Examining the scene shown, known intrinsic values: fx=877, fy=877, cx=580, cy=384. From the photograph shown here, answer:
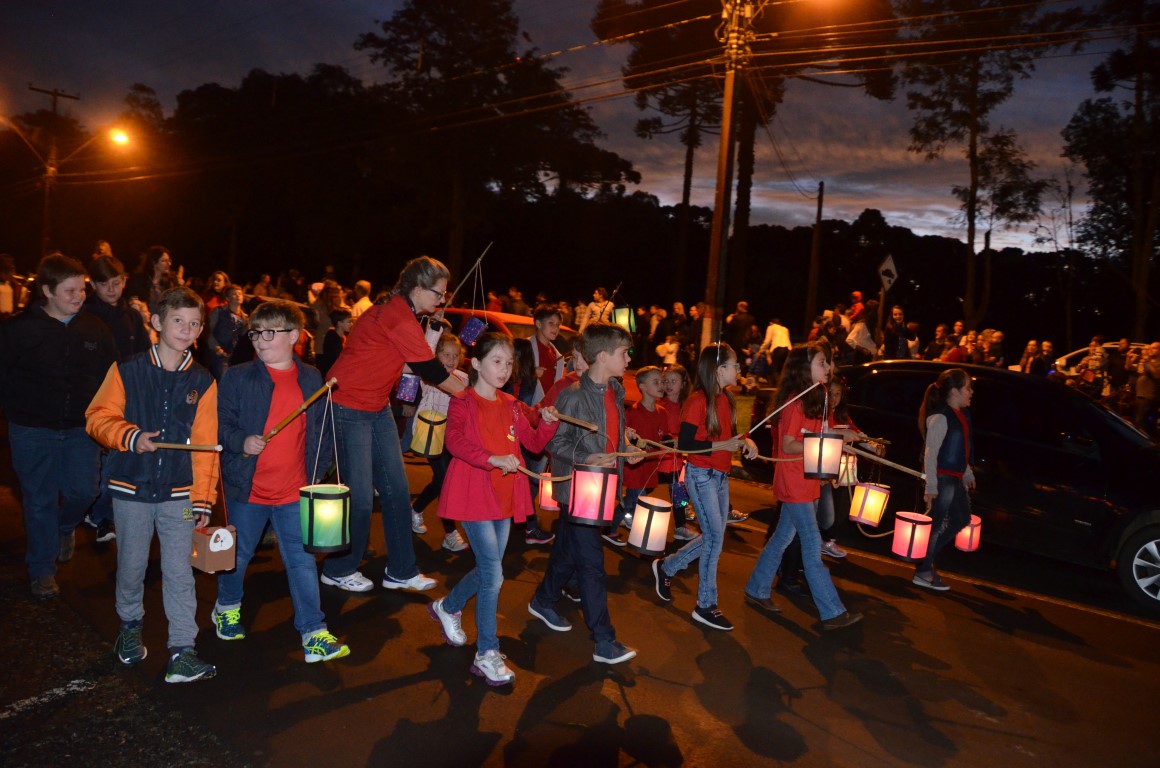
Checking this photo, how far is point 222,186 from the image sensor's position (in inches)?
1959

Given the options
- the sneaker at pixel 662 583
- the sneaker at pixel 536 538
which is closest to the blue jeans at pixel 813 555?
the sneaker at pixel 662 583

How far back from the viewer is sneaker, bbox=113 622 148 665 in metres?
4.55

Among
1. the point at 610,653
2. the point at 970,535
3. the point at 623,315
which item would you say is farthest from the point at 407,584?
the point at 970,535

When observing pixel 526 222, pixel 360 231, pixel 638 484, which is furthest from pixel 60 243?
pixel 638 484

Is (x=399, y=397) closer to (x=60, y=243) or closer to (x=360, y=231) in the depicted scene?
(x=360, y=231)

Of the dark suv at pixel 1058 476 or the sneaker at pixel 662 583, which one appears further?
the dark suv at pixel 1058 476

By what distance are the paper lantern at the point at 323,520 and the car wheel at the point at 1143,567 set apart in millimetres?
6407

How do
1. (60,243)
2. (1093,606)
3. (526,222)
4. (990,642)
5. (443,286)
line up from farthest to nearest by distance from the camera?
(60,243) → (526,222) → (1093,606) → (990,642) → (443,286)

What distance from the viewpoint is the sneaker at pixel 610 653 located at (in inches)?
199

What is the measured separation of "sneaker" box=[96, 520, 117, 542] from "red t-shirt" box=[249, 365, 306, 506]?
9.25 feet

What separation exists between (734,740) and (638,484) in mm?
3474

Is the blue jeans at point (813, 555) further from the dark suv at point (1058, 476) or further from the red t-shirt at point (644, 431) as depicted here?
the dark suv at point (1058, 476)

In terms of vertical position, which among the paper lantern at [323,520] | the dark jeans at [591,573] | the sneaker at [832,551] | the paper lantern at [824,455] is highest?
the paper lantern at [824,455]

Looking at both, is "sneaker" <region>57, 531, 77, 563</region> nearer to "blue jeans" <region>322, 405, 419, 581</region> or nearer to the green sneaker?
"blue jeans" <region>322, 405, 419, 581</region>
